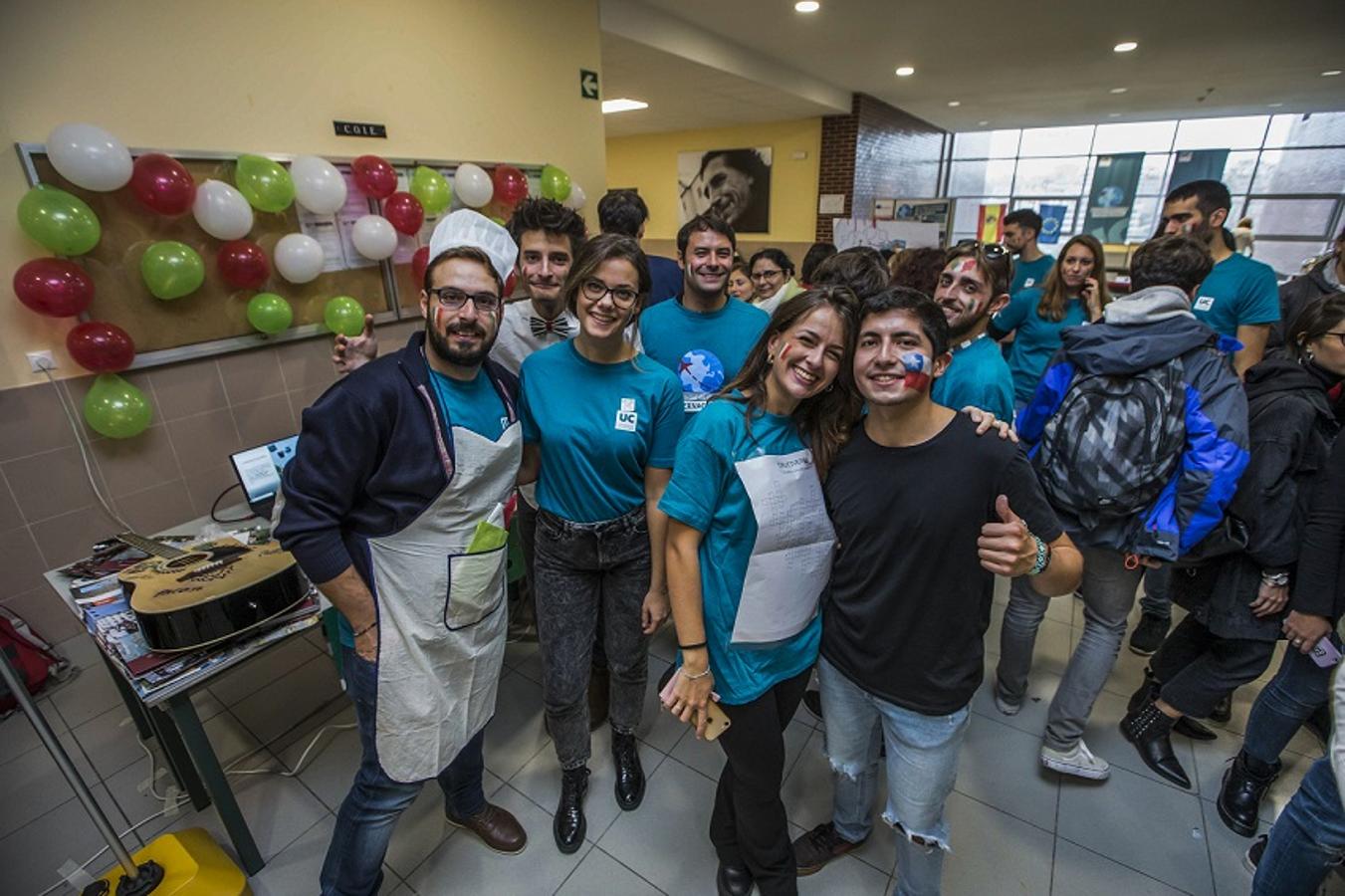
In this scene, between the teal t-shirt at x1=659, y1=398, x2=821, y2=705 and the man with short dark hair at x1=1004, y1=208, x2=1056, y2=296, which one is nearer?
the teal t-shirt at x1=659, y1=398, x2=821, y2=705

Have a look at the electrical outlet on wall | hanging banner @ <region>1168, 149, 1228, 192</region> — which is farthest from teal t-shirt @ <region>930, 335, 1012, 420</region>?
hanging banner @ <region>1168, 149, 1228, 192</region>

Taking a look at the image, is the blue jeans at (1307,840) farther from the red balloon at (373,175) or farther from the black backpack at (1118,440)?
the red balloon at (373,175)

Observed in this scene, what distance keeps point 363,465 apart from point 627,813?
1.43 metres

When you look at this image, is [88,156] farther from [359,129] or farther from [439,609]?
[439,609]

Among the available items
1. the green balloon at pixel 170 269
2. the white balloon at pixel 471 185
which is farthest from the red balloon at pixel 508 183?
the green balloon at pixel 170 269

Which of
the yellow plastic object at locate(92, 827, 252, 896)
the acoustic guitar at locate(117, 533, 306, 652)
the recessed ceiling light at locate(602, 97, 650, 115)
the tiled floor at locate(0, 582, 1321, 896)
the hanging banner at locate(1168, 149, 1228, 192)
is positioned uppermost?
the recessed ceiling light at locate(602, 97, 650, 115)

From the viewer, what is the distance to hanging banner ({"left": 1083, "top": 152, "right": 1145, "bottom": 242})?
346 inches

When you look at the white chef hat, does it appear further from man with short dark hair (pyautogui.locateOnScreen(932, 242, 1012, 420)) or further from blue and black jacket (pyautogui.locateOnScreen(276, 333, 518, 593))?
man with short dark hair (pyautogui.locateOnScreen(932, 242, 1012, 420))

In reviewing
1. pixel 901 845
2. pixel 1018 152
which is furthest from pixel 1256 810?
pixel 1018 152

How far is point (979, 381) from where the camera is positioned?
1.62m

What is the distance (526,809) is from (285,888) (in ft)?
2.25

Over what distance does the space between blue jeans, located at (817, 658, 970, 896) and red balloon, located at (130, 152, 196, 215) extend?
119 inches

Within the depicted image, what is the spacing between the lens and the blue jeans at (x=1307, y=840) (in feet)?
3.97

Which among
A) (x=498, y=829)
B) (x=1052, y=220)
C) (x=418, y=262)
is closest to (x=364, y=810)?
(x=498, y=829)
